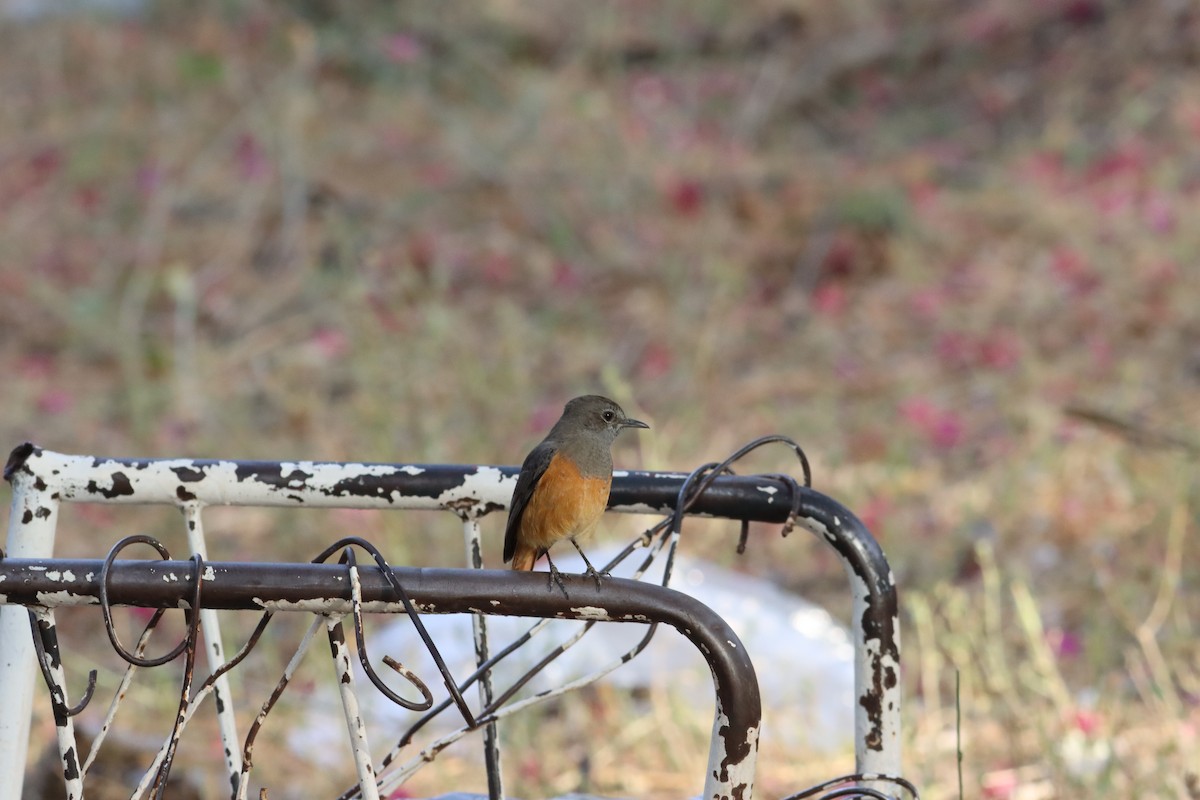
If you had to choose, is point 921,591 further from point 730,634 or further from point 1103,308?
point 730,634

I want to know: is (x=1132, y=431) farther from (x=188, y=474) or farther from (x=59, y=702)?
(x=59, y=702)

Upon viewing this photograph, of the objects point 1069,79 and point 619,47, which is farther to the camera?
point 619,47

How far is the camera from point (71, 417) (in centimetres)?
587

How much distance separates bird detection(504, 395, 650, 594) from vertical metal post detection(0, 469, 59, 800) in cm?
55

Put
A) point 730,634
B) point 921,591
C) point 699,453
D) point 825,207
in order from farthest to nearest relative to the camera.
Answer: point 825,207 → point 699,453 → point 921,591 → point 730,634

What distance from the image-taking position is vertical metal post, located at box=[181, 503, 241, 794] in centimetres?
158

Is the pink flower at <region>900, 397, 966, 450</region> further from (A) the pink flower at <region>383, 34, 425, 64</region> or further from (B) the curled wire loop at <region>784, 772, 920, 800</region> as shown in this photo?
(A) the pink flower at <region>383, 34, 425, 64</region>

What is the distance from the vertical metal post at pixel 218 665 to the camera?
1584 mm

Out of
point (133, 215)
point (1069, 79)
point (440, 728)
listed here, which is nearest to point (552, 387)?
point (440, 728)

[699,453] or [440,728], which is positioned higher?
[699,453]

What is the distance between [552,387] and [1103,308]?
2.46 metres

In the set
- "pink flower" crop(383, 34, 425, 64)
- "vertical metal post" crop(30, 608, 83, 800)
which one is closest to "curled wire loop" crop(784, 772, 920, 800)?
"vertical metal post" crop(30, 608, 83, 800)

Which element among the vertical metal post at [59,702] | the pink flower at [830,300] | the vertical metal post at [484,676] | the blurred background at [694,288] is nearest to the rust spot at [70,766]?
the vertical metal post at [59,702]

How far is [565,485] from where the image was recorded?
1679 mm
